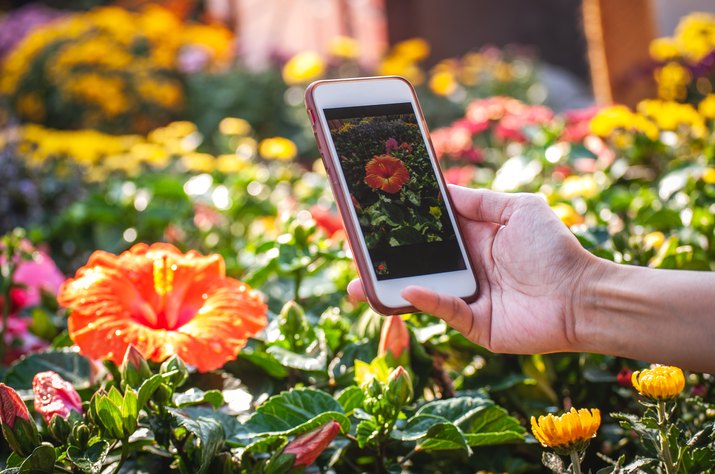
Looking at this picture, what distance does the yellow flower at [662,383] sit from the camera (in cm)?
99

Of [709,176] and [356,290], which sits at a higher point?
[356,290]

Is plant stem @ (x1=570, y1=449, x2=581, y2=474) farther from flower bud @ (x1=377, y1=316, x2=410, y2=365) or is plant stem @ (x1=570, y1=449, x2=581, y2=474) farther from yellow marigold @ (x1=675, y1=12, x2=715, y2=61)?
yellow marigold @ (x1=675, y1=12, x2=715, y2=61)

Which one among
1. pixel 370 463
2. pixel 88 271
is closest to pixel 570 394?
pixel 370 463

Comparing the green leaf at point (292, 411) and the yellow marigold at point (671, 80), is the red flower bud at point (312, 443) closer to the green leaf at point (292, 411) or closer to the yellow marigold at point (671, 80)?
the green leaf at point (292, 411)

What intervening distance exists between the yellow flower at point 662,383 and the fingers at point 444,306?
25 centimetres

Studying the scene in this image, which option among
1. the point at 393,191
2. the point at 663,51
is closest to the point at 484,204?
the point at 393,191

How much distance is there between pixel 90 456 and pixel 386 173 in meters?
0.56

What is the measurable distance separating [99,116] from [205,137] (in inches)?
36.8

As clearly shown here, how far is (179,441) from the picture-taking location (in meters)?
1.13

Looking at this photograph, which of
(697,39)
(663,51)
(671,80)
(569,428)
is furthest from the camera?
(697,39)

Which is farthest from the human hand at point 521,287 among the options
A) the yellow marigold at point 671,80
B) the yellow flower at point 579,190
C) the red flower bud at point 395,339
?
the yellow marigold at point 671,80

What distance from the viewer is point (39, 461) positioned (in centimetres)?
100

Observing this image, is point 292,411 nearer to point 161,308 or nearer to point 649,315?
point 161,308

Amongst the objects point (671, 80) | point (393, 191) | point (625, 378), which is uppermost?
point (393, 191)
